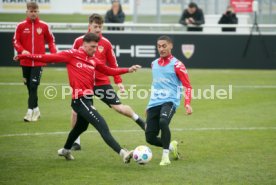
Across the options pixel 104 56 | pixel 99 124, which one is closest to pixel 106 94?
pixel 104 56

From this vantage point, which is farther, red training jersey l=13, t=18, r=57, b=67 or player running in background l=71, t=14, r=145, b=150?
red training jersey l=13, t=18, r=57, b=67

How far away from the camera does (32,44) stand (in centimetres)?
1491

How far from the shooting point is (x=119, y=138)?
41.3 feet

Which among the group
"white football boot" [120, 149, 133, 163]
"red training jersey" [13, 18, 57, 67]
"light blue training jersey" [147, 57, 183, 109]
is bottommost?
"white football boot" [120, 149, 133, 163]

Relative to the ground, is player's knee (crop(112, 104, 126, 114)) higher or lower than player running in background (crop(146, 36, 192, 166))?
lower

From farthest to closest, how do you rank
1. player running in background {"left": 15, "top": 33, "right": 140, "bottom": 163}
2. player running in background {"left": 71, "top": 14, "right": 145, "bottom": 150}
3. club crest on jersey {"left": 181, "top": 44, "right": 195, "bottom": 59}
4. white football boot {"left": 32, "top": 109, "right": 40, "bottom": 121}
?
club crest on jersey {"left": 181, "top": 44, "right": 195, "bottom": 59}, white football boot {"left": 32, "top": 109, "right": 40, "bottom": 121}, player running in background {"left": 71, "top": 14, "right": 145, "bottom": 150}, player running in background {"left": 15, "top": 33, "right": 140, "bottom": 163}

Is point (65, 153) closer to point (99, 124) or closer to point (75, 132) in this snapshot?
point (75, 132)

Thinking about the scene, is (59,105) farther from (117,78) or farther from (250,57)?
(250,57)

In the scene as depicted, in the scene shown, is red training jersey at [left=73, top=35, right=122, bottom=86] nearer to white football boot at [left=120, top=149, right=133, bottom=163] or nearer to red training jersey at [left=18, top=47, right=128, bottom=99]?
red training jersey at [left=18, top=47, right=128, bottom=99]

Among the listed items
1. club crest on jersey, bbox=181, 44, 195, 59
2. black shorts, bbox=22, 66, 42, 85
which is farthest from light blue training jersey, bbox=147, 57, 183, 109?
club crest on jersey, bbox=181, 44, 195, 59

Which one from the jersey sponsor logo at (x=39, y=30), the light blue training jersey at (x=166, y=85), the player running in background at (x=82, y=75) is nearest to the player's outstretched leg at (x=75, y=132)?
the player running in background at (x=82, y=75)

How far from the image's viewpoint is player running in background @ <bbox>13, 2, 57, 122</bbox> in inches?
571

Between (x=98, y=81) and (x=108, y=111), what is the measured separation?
4.61 meters

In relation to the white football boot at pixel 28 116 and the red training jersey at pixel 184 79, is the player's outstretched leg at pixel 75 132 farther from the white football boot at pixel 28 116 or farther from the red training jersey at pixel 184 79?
the white football boot at pixel 28 116
